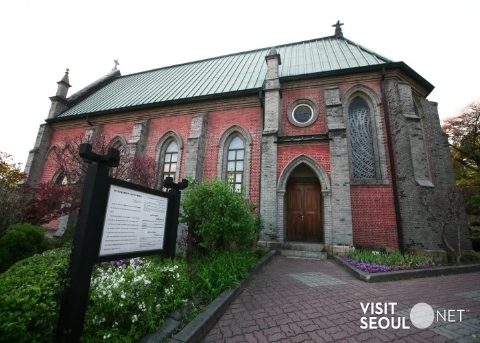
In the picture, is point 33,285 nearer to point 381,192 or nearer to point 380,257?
point 380,257

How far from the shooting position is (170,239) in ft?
13.0

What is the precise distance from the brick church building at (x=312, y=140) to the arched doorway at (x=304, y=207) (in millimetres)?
46

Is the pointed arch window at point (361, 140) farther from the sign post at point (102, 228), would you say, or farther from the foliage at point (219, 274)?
the sign post at point (102, 228)

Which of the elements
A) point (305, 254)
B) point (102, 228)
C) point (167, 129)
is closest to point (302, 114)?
point (305, 254)

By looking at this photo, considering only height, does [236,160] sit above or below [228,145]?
below

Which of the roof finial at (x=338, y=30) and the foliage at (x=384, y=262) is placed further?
the roof finial at (x=338, y=30)

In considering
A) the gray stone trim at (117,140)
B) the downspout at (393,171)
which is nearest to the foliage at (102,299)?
the downspout at (393,171)

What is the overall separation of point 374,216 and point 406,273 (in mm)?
3080

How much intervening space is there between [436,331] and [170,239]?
4.42 metres

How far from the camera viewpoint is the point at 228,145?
37.6ft

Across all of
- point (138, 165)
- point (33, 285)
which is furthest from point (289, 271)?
point (138, 165)

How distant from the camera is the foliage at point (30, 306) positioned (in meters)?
1.60

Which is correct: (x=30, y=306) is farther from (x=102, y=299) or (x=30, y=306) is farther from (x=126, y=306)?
(x=126, y=306)

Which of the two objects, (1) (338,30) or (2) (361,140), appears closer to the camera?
(2) (361,140)
